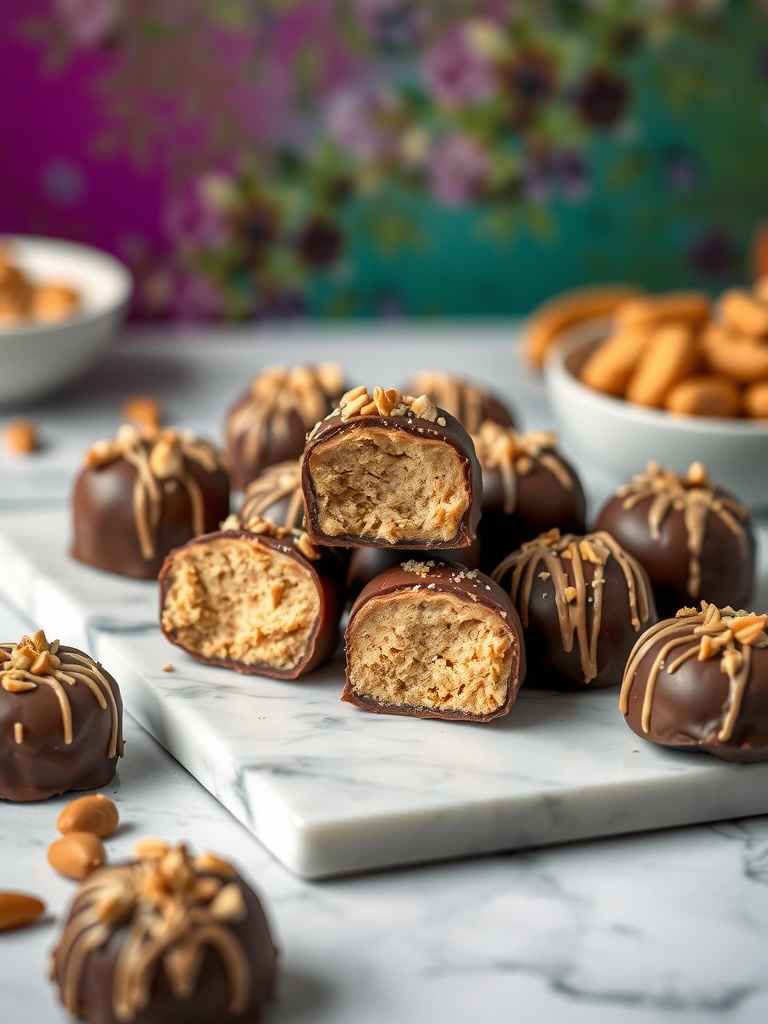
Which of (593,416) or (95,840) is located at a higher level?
(593,416)

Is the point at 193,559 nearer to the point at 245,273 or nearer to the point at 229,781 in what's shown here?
the point at 229,781

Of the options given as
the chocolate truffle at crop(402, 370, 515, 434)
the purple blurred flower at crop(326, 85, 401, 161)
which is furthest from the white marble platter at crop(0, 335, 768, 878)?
the purple blurred flower at crop(326, 85, 401, 161)

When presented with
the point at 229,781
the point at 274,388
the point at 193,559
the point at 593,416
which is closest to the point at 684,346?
the point at 593,416

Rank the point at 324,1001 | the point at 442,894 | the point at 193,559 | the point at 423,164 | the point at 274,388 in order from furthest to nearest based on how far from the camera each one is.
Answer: the point at 423,164 → the point at 274,388 → the point at 193,559 → the point at 442,894 → the point at 324,1001

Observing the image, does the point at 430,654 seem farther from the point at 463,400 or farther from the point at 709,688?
the point at 463,400

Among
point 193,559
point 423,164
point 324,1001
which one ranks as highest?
point 423,164

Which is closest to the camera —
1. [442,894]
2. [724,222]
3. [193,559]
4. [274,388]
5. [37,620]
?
[442,894]
